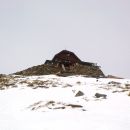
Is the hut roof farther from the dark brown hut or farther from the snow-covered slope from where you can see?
the snow-covered slope

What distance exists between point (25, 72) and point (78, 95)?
26251 mm

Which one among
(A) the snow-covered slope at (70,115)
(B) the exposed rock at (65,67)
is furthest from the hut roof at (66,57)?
(A) the snow-covered slope at (70,115)

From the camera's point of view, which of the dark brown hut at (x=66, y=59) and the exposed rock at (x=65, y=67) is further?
the dark brown hut at (x=66, y=59)

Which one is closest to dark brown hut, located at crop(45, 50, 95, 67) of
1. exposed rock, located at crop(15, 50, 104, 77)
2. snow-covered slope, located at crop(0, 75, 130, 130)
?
exposed rock, located at crop(15, 50, 104, 77)

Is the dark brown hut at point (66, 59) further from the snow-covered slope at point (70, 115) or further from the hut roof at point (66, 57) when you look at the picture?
the snow-covered slope at point (70, 115)

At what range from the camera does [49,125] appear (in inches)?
352

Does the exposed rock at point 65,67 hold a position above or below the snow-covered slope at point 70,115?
above

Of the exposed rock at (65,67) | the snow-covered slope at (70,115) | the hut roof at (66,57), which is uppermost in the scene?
the hut roof at (66,57)

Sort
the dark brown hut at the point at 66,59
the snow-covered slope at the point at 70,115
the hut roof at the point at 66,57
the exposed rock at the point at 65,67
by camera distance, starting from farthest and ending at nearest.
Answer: the hut roof at the point at 66,57
the dark brown hut at the point at 66,59
the exposed rock at the point at 65,67
the snow-covered slope at the point at 70,115

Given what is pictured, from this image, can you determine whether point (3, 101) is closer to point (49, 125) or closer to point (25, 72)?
point (49, 125)

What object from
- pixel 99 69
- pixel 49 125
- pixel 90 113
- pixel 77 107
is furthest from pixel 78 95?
pixel 99 69

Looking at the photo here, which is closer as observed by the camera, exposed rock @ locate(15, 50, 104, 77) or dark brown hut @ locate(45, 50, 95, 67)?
exposed rock @ locate(15, 50, 104, 77)

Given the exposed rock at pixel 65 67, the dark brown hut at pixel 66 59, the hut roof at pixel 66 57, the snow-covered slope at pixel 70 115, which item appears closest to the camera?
the snow-covered slope at pixel 70 115

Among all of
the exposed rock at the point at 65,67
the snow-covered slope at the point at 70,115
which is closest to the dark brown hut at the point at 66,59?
the exposed rock at the point at 65,67
